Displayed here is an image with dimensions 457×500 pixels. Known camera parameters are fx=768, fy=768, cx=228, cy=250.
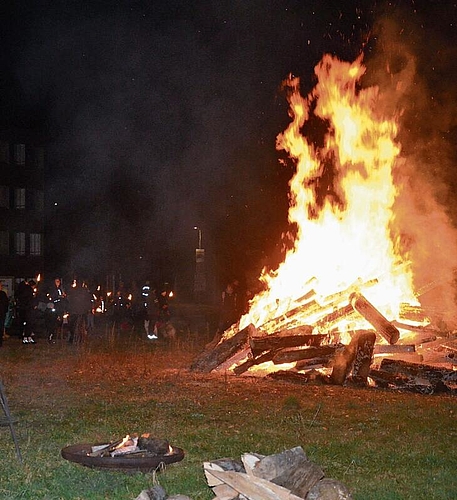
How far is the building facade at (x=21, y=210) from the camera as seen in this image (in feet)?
176

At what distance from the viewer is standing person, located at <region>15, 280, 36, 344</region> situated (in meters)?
19.5

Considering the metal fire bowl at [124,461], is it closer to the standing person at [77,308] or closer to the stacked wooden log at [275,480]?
the stacked wooden log at [275,480]

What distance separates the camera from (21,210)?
2154 inches

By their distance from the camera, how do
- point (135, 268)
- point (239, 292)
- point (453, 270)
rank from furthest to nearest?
1. point (135, 268)
2. point (239, 292)
3. point (453, 270)

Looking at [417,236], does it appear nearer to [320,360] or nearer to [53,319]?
Answer: [320,360]

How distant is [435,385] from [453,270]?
21.9 feet

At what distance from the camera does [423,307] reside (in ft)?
53.2

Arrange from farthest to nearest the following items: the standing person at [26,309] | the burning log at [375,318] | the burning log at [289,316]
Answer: the standing person at [26,309] < the burning log at [289,316] < the burning log at [375,318]

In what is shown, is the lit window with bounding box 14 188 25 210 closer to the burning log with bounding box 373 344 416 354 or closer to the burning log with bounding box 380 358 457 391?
the burning log with bounding box 373 344 416 354

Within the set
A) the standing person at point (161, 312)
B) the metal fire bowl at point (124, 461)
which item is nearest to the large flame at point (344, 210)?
the standing person at point (161, 312)

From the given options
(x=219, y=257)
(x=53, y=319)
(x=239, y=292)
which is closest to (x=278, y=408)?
(x=53, y=319)

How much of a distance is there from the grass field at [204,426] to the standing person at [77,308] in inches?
161

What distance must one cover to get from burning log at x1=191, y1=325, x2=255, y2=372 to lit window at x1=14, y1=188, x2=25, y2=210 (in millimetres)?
42740

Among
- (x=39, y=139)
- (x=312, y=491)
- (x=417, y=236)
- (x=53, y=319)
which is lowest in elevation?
(x=312, y=491)
